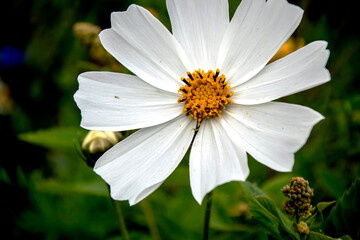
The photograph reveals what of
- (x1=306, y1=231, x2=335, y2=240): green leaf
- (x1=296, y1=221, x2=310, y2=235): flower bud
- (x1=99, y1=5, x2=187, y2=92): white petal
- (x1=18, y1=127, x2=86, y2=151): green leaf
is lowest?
(x1=18, y1=127, x2=86, y2=151): green leaf

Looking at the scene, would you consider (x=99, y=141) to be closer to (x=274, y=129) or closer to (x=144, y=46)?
(x=144, y=46)

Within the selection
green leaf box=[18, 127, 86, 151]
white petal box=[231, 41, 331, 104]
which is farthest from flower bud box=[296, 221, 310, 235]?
green leaf box=[18, 127, 86, 151]

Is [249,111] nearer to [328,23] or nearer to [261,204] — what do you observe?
Result: [261,204]

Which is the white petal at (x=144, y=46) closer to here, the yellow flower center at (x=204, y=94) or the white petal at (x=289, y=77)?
the yellow flower center at (x=204, y=94)

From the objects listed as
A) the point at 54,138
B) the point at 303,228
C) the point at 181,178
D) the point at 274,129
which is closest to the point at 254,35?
the point at 274,129

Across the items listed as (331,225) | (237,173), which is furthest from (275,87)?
(331,225)

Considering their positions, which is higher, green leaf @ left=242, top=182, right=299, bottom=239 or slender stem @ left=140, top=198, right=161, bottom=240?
green leaf @ left=242, top=182, right=299, bottom=239

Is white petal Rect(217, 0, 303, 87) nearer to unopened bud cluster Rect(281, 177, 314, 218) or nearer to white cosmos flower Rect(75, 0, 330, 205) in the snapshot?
white cosmos flower Rect(75, 0, 330, 205)
